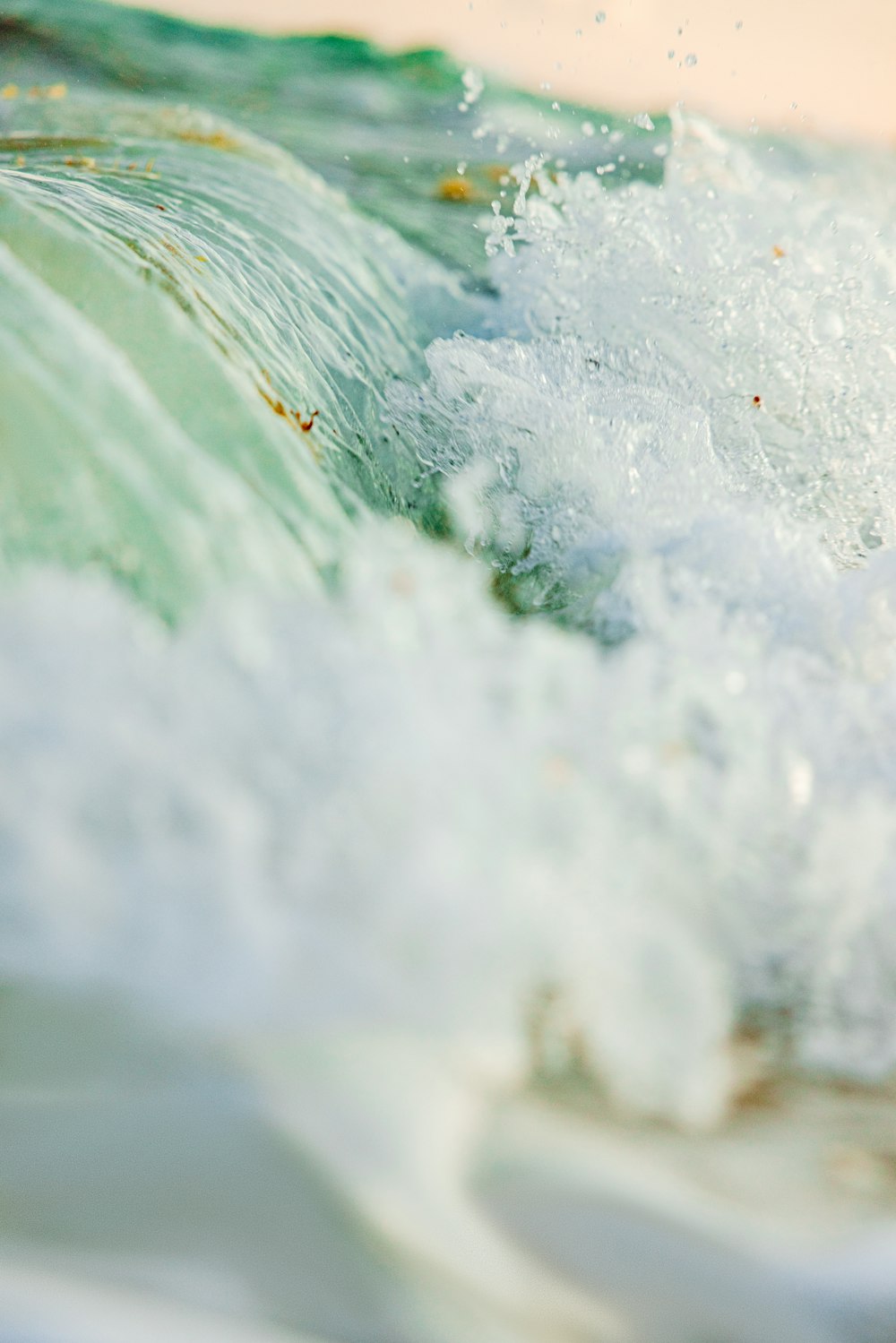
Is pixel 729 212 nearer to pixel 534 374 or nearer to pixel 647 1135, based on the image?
pixel 534 374

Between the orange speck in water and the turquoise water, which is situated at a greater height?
the orange speck in water

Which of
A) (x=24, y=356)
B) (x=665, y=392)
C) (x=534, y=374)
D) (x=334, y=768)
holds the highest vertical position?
(x=665, y=392)

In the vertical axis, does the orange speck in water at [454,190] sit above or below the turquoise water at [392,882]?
above

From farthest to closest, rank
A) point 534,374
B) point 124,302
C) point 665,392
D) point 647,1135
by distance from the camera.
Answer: point 665,392, point 534,374, point 124,302, point 647,1135

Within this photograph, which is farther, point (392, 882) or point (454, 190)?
point (454, 190)

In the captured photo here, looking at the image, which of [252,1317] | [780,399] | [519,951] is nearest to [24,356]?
[519,951]

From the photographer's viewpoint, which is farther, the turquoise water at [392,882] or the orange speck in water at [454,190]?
the orange speck in water at [454,190]

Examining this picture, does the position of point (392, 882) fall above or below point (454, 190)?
below

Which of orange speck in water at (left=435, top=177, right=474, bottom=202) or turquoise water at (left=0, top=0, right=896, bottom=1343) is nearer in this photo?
turquoise water at (left=0, top=0, right=896, bottom=1343)
